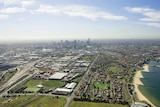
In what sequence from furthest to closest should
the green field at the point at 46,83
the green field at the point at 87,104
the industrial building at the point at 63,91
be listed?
the green field at the point at 46,83, the industrial building at the point at 63,91, the green field at the point at 87,104

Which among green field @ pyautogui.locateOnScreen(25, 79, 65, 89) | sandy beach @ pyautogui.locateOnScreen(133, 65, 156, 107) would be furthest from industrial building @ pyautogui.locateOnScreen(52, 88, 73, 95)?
sandy beach @ pyautogui.locateOnScreen(133, 65, 156, 107)

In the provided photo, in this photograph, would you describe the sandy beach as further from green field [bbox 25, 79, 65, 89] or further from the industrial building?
Answer: green field [bbox 25, 79, 65, 89]

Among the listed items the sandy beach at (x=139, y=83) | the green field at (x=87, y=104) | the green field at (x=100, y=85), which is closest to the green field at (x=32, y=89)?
the green field at (x=87, y=104)

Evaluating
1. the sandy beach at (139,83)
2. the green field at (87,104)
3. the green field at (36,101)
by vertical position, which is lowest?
the green field at (36,101)

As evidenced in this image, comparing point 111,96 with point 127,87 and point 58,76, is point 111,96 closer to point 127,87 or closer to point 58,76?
point 127,87

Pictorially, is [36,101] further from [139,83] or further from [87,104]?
[139,83]

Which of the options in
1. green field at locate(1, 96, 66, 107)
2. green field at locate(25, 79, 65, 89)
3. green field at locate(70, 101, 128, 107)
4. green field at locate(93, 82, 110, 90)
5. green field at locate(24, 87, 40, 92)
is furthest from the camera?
green field at locate(25, 79, 65, 89)

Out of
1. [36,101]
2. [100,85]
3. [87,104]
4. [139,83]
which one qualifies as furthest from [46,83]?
[139,83]

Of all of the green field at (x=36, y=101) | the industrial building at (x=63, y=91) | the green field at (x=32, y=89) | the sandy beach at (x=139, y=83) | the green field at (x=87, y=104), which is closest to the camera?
the green field at (x=87, y=104)

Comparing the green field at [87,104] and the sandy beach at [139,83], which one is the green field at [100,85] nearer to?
the sandy beach at [139,83]
